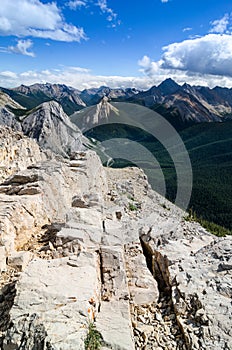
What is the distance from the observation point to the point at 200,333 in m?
9.63

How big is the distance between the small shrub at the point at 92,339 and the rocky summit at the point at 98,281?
27 mm

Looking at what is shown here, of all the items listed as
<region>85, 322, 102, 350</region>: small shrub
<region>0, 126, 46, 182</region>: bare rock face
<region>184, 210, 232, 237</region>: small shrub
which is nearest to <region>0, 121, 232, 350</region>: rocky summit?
<region>85, 322, 102, 350</region>: small shrub

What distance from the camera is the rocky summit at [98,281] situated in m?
8.46

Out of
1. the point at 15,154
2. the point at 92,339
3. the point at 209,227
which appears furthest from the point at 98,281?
the point at 209,227

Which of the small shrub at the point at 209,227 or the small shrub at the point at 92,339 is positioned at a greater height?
the small shrub at the point at 92,339

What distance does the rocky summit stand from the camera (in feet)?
27.8

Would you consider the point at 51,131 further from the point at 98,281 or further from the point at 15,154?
the point at 98,281

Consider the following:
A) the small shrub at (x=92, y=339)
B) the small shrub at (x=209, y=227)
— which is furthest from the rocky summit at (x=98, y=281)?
the small shrub at (x=209, y=227)

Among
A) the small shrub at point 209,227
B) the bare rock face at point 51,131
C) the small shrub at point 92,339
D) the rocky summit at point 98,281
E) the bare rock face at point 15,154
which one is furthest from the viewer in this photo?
the bare rock face at point 51,131

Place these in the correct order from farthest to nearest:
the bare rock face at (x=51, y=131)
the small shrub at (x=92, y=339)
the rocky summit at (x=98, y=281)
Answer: the bare rock face at (x=51, y=131)
the rocky summit at (x=98, y=281)
the small shrub at (x=92, y=339)

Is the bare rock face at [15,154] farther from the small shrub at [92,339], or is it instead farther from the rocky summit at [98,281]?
the small shrub at [92,339]

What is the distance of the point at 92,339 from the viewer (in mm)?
8102

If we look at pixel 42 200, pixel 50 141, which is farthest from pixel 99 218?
pixel 50 141

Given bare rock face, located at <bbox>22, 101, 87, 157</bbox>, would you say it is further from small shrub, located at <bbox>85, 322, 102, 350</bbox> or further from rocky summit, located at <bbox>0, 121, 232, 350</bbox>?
small shrub, located at <bbox>85, 322, 102, 350</bbox>
